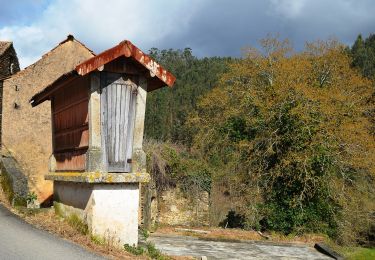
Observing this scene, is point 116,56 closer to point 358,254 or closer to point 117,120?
point 117,120

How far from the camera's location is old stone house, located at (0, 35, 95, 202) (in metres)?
15.9

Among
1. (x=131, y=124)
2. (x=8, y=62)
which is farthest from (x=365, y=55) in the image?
(x=131, y=124)

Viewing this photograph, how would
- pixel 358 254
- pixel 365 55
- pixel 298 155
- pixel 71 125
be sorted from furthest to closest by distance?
pixel 365 55, pixel 298 155, pixel 358 254, pixel 71 125

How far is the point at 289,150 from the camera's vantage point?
1817 centimetres

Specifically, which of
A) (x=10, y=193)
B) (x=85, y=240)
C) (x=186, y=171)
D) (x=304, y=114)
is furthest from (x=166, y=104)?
(x=85, y=240)

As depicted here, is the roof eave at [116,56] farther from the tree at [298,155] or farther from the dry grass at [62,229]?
the tree at [298,155]

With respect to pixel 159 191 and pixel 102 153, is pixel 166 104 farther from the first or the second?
pixel 102 153

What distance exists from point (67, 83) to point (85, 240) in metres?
3.38

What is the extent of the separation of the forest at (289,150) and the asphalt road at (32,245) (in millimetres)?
11298

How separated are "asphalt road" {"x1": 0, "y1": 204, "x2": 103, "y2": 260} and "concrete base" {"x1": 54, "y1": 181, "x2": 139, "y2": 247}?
682 mm

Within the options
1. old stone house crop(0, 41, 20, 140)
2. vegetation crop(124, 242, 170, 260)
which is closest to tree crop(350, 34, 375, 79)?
old stone house crop(0, 41, 20, 140)

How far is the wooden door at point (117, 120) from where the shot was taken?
8.00 metres

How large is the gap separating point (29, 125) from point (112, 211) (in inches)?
389

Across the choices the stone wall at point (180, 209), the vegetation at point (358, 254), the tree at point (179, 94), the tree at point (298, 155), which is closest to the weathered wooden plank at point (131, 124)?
the vegetation at point (358, 254)
